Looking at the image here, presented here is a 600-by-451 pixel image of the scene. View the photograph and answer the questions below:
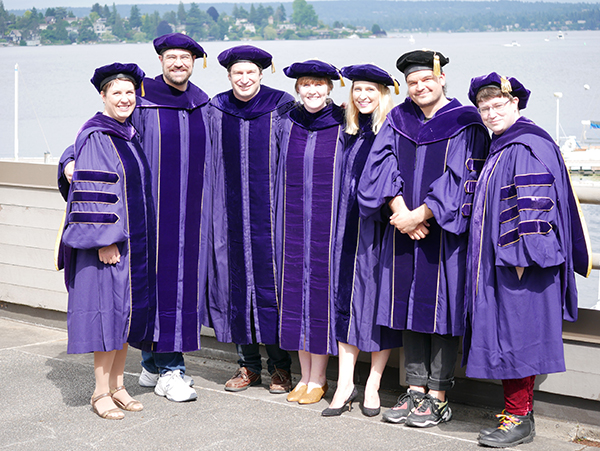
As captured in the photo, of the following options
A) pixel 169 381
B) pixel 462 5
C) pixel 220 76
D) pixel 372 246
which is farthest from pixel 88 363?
pixel 462 5

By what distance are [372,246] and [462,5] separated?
105m

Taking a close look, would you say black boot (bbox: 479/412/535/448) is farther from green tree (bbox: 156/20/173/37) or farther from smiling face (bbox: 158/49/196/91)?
green tree (bbox: 156/20/173/37)

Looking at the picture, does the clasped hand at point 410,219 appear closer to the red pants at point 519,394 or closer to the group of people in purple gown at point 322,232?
the group of people in purple gown at point 322,232

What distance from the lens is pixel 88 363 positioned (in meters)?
4.39

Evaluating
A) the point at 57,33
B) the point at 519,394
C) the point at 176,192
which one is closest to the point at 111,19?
the point at 57,33

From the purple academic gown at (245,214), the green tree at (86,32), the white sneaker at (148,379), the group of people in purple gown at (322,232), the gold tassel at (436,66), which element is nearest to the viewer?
the group of people in purple gown at (322,232)

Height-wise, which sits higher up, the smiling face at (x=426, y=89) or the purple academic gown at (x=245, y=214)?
→ the smiling face at (x=426, y=89)

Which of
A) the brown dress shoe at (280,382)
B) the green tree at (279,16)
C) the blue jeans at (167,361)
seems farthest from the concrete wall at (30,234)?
the green tree at (279,16)

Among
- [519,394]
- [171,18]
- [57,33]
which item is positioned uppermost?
[171,18]

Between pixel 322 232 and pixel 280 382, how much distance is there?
891 millimetres

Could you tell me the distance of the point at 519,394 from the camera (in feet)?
10.6

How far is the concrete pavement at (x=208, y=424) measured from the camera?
3.25 meters

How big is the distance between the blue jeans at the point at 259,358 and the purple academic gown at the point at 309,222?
0.72 ft

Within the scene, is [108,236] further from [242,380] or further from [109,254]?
[242,380]
